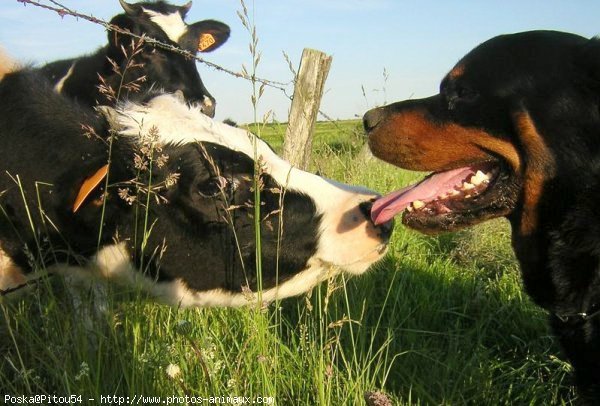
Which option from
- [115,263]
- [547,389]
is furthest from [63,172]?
[547,389]

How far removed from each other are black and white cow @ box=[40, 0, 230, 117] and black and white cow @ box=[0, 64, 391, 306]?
8.59 feet

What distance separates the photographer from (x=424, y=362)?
3512 mm

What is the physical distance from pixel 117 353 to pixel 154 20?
5698mm

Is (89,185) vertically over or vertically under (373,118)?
under

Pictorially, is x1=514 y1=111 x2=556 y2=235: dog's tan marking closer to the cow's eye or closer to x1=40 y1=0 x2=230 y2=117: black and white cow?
the cow's eye

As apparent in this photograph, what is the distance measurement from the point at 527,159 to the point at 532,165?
0.12 ft

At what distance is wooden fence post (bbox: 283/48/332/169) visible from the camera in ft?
17.4

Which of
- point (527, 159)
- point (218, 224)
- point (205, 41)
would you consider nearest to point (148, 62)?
point (205, 41)

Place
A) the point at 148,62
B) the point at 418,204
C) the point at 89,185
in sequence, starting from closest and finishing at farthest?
the point at 89,185 < the point at 418,204 < the point at 148,62

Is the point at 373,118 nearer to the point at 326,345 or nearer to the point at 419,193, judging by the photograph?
the point at 419,193

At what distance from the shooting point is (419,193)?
3.21m

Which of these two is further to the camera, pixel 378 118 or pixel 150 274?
pixel 378 118

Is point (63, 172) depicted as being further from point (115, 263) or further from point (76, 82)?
point (76, 82)

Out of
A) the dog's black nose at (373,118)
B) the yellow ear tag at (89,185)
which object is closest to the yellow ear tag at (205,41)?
the dog's black nose at (373,118)
